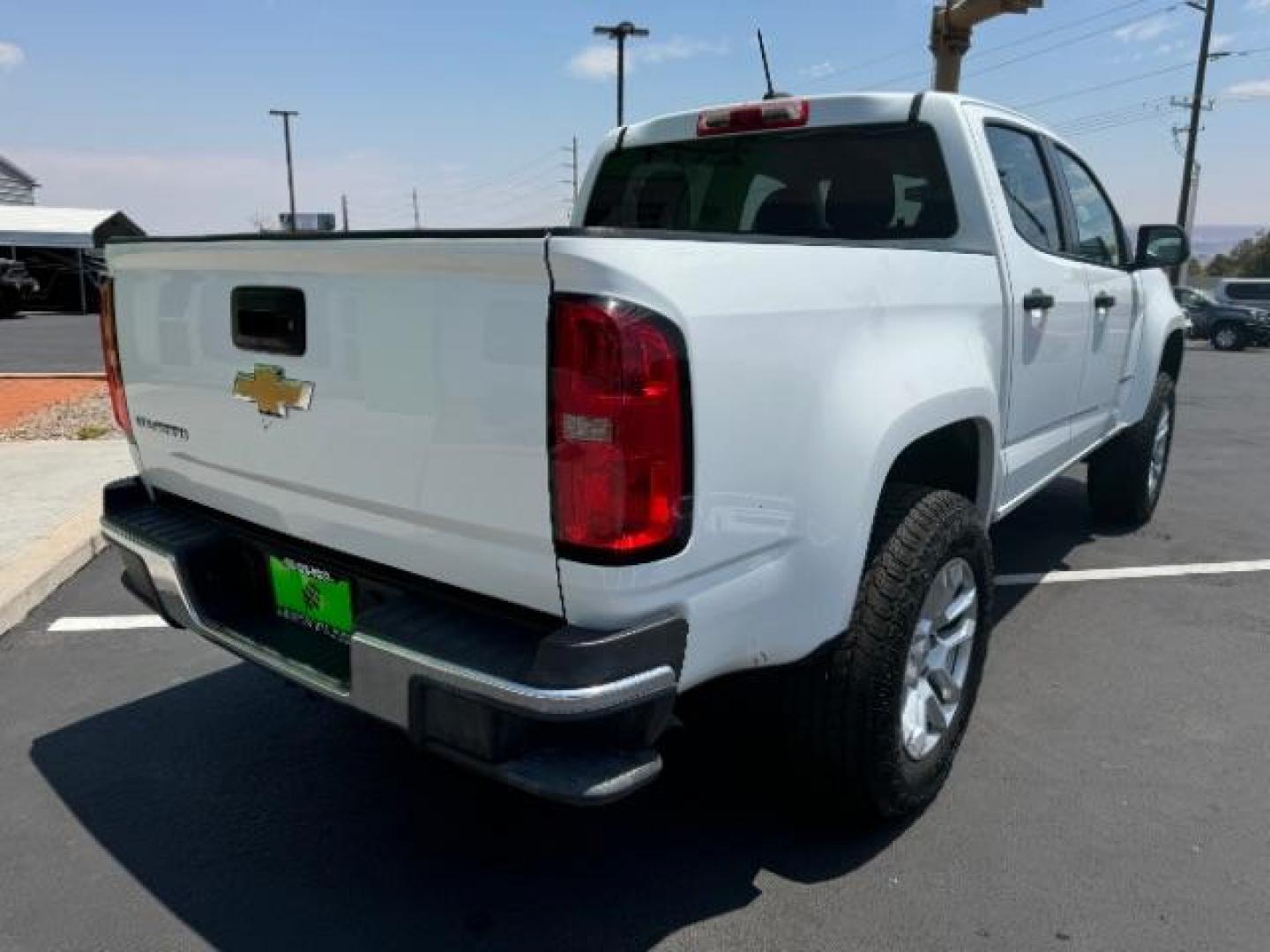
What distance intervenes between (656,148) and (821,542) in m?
2.41

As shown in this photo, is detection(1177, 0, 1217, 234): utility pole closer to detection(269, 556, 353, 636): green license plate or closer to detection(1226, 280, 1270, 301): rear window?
detection(1226, 280, 1270, 301): rear window

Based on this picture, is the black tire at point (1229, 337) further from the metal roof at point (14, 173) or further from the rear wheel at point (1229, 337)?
the metal roof at point (14, 173)

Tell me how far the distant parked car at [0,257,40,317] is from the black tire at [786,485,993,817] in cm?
3046

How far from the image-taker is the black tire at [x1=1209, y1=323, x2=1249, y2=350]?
82.9 ft

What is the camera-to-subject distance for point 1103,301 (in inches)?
162

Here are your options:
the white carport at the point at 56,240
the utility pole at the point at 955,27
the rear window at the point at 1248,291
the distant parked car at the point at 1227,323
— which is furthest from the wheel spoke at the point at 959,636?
the white carport at the point at 56,240

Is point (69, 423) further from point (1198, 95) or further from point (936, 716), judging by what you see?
point (1198, 95)

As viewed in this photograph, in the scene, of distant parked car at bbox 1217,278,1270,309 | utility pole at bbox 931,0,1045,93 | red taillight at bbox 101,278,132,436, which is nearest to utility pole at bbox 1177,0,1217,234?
distant parked car at bbox 1217,278,1270,309

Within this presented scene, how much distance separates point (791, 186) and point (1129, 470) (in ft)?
9.65

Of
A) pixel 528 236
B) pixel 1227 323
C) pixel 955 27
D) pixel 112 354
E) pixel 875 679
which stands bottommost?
pixel 1227 323

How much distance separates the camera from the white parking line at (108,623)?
4.16m

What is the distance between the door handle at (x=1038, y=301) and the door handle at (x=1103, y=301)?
734mm

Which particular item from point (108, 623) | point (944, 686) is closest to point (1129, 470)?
point (944, 686)

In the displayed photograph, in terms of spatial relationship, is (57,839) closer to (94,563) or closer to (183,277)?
(183,277)
